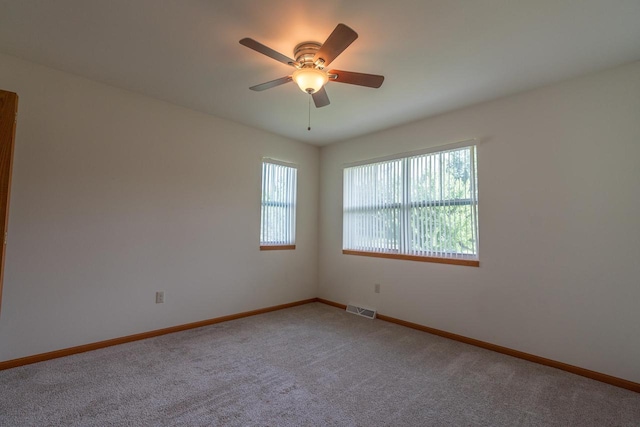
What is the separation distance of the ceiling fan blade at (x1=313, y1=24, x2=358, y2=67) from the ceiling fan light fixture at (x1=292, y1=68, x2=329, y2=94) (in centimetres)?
9

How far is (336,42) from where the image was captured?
176 centimetres

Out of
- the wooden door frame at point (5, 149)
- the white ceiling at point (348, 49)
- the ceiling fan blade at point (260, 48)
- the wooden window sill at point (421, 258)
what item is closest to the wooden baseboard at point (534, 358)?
the wooden window sill at point (421, 258)

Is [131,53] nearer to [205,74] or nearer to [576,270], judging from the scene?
[205,74]

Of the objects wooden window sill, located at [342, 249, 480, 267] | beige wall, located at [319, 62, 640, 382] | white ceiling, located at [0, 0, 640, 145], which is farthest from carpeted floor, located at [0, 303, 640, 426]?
white ceiling, located at [0, 0, 640, 145]

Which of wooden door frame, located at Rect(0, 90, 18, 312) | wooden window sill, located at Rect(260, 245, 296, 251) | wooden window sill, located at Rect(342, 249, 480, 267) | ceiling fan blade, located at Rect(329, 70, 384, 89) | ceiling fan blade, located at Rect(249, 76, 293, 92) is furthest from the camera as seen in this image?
wooden window sill, located at Rect(260, 245, 296, 251)

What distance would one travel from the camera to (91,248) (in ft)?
9.00

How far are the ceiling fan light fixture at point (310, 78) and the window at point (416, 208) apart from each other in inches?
75.3

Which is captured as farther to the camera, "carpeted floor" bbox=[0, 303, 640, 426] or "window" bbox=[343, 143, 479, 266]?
"window" bbox=[343, 143, 479, 266]

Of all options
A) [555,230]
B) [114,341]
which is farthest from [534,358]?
[114,341]

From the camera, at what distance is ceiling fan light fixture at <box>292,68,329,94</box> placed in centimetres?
208

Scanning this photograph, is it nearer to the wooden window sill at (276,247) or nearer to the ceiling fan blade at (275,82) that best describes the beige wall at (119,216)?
the wooden window sill at (276,247)

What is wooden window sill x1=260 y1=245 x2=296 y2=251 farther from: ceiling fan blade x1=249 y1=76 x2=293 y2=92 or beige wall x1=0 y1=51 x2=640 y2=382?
ceiling fan blade x1=249 y1=76 x2=293 y2=92

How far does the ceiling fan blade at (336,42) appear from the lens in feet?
5.35

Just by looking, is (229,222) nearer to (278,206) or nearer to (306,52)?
(278,206)
